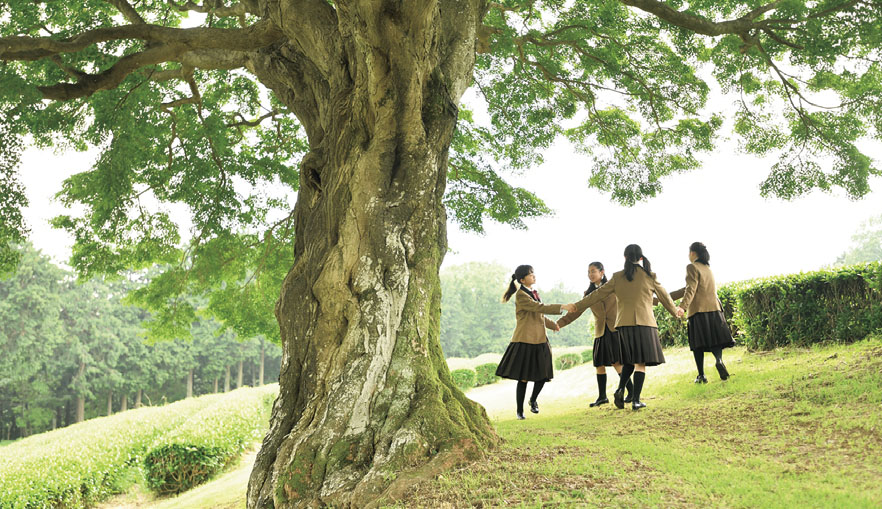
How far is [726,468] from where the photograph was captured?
419 cm

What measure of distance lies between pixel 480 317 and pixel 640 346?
6039cm

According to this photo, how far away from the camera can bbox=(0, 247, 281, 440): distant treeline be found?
138 feet

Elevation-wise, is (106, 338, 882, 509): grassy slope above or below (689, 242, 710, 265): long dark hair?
below

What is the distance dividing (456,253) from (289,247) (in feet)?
16.7

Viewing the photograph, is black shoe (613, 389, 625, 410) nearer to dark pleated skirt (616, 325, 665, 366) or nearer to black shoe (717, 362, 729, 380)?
dark pleated skirt (616, 325, 665, 366)

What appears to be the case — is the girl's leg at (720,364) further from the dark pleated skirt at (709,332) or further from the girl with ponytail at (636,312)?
the girl with ponytail at (636,312)

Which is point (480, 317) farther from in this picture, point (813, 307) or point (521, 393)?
point (521, 393)

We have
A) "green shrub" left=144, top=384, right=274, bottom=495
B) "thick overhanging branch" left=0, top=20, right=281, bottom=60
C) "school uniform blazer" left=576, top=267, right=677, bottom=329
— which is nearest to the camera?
"thick overhanging branch" left=0, top=20, right=281, bottom=60

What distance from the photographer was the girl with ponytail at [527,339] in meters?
7.67

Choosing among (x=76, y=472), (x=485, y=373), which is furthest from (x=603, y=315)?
(x=485, y=373)

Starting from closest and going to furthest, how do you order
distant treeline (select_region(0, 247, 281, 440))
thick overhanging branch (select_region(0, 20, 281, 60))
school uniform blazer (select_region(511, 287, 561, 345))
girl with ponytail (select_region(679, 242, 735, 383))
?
thick overhanging branch (select_region(0, 20, 281, 60))
school uniform blazer (select_region(511, 287, 561, 345))
girl with ponytail (select_region(679, 242, 735, 383))
distant treeline (select_region(0, 247, 281, 440))

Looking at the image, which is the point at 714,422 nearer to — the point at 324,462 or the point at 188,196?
the point at 324,462

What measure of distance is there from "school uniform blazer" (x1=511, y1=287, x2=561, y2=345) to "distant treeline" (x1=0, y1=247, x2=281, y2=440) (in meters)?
35.8

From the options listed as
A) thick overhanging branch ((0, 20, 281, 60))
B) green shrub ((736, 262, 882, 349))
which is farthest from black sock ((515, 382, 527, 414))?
thick overhanging branch ((0, 20, 281, 60))
